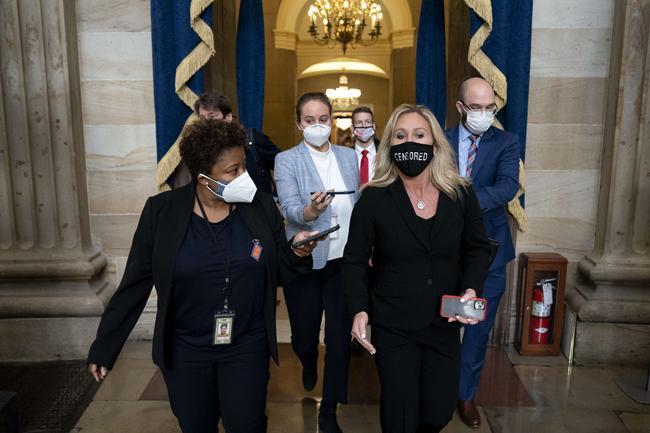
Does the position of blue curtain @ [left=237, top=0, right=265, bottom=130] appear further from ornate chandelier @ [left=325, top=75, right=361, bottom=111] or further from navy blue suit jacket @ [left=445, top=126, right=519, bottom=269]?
ornate chandelier @ [left=325, top=75, right=361, bottom=111]

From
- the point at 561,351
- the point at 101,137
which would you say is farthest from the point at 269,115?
the point at 561,351

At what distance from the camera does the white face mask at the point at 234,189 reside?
211 centimetres

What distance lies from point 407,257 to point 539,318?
2.37 meters

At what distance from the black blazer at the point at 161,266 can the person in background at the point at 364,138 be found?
1840mm

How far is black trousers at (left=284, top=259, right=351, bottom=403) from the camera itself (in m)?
3.01

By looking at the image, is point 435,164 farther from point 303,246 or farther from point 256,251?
point 256,251

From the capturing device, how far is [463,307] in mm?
2178

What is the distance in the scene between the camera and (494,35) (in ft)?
12.5

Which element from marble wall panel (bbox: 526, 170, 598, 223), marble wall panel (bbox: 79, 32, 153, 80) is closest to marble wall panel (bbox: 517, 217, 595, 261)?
marble wall panel (bbox: 526, 170, 598, 223)

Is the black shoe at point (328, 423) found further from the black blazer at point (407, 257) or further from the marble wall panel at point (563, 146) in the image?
the marble wall panel at point (563, 146)

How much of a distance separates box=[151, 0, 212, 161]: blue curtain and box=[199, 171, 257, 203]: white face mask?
6.64ft

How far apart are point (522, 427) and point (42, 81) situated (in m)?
3.98

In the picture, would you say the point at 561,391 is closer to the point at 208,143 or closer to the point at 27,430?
the point at 208,143

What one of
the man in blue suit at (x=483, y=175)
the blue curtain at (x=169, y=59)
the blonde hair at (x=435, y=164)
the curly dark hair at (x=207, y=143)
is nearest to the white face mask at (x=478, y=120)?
the man in blue suit at (x=483, y=175)
